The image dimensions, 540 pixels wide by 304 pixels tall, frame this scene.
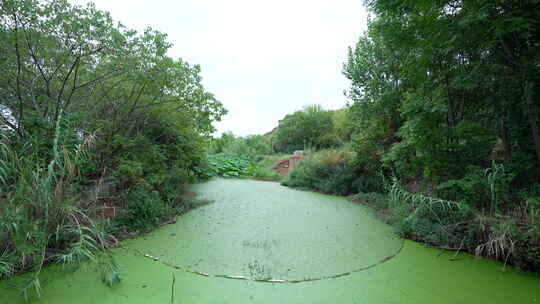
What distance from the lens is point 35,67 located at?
8.74ft

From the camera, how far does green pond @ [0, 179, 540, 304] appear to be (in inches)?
66.8

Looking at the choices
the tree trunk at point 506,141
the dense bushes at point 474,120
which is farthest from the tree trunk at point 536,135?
the tree trunk at point 506,141

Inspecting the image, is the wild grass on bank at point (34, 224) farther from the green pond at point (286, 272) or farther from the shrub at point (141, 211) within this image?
the shrub at point (141, 211)

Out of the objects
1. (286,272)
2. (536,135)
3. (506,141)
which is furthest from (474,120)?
(286,272)

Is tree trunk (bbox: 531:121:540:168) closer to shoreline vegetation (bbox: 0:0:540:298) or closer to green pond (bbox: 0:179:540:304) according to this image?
shoreline vegetation (bbox: 0:0:540:298)

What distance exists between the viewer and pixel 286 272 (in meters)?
2.05

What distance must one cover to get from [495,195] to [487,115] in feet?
4.05

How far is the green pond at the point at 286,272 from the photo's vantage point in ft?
5.57

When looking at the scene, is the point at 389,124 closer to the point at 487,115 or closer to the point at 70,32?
the point at 487,115

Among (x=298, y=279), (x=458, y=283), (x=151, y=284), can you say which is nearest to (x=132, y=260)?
(x=151, y=284)

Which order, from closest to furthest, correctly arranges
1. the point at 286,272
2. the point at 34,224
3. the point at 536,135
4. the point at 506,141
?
the point at 34,224 < the point at 286,272 < the point at 536,135 < the point at 506,141

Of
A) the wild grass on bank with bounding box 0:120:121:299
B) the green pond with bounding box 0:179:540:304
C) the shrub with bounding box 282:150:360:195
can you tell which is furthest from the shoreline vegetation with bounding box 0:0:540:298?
the shrub with bounding box 282:150:360:195

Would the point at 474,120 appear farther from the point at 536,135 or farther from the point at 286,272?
the point at 286,272

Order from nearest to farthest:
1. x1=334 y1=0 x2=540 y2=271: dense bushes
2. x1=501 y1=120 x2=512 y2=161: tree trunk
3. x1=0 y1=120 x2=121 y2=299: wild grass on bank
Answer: x1=0 y1=120 x2=121 y2=299: wild grass on bank → x1=334 y1=0 x2=540 y2=271: dense bushes → x1=501 y1=120 x2=512 y2=161: tree trunk
